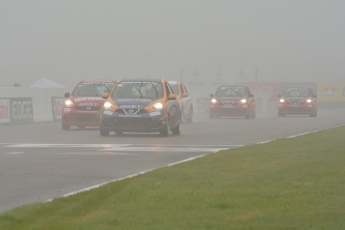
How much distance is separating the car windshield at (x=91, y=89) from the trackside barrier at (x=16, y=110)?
3.80 m

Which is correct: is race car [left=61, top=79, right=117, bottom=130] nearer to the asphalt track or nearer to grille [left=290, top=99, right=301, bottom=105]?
the asphalt track

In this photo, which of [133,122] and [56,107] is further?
[56,107]

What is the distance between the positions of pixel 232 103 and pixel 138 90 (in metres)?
15.9

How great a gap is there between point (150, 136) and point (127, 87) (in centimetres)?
169

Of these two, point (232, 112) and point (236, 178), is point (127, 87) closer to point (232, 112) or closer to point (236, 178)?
point (236, 178)

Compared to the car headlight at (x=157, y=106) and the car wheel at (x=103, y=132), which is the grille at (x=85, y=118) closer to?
the car wheel at (x=103, y=132)

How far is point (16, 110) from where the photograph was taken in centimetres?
2909

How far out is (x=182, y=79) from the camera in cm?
8644

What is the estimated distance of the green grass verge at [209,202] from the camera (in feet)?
20.9

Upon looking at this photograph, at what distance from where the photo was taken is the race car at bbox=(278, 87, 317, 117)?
40.1m

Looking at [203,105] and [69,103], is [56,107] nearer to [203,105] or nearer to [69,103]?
[69,103]

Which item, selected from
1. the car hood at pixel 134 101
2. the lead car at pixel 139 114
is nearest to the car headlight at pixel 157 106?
the lead car at pixel 139 114

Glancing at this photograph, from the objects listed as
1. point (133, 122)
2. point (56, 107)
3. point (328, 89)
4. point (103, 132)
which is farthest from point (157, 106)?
point (328, 89)

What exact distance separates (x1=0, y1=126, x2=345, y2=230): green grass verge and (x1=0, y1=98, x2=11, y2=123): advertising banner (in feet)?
58.5
